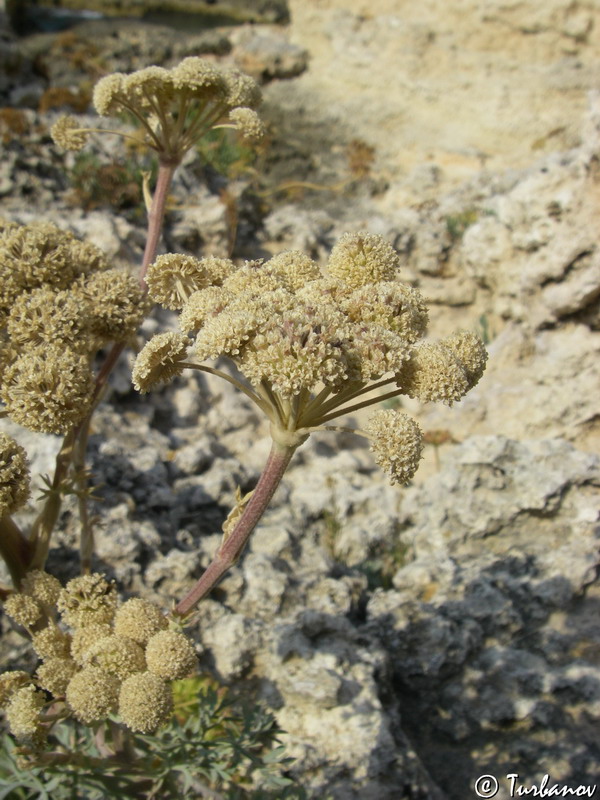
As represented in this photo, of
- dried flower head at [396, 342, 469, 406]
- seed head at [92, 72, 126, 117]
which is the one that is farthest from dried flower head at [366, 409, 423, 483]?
seed head at [92, 72, 126, 117]

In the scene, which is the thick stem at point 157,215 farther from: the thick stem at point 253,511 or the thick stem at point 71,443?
the thick stem at point 253,511

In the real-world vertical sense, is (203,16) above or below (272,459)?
above

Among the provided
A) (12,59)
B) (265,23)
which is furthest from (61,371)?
(265,23)

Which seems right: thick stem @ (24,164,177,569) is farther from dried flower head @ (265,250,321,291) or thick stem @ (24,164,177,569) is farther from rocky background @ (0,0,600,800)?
dried flower head @ (265,250,321,291)

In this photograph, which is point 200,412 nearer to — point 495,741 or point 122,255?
point 122,255

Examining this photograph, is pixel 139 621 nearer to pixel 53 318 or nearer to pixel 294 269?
pixel 53 318

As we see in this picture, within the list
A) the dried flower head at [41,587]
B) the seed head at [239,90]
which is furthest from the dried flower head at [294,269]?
the dried flower head at [41,587]

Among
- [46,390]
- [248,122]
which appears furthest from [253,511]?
[248,122]
